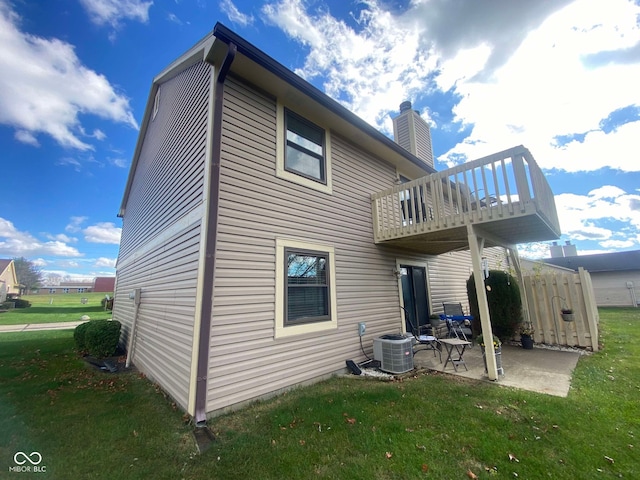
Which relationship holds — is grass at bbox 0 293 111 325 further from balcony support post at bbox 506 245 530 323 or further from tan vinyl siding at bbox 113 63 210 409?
balcony support post at bbox 506 245 530 323

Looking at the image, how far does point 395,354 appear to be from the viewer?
5148 millimetres

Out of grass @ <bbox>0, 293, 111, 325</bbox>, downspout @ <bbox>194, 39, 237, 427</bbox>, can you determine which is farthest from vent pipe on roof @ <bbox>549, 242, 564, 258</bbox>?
grass @ <bbox>0, 293, 111, 325</bbox>

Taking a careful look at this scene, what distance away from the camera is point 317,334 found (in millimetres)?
4906

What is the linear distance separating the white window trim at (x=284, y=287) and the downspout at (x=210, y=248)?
1113 millimetres

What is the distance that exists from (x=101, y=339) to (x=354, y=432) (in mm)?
7603

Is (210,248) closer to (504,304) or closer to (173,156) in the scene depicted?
(173,156)

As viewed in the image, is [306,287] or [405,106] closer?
[306,287]

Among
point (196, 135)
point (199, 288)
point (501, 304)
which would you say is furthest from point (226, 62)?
point (501, 304)

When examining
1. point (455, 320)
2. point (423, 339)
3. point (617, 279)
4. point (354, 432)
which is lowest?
point (354, 432)

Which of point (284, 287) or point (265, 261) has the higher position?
point (265, 261)

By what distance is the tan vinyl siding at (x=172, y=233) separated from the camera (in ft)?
13.4

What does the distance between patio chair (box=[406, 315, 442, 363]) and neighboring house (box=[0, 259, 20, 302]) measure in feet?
160

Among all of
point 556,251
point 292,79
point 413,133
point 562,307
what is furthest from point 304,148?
point 556,251

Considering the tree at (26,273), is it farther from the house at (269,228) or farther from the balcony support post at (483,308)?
the balcony support post at (483,308)
